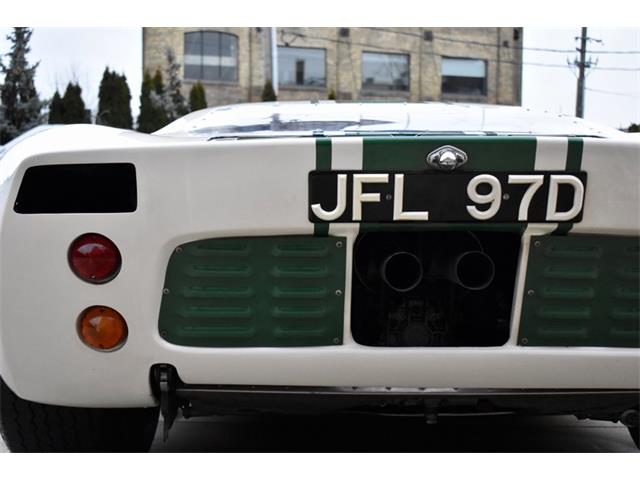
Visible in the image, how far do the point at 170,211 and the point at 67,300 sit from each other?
364 millimetres

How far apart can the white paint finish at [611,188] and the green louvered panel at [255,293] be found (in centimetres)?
66

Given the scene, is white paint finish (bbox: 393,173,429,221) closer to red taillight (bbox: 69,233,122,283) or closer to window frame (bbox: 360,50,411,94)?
red taillight (bbox: 69,233,122,283)

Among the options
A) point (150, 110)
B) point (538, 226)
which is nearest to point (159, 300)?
point (538, 226)

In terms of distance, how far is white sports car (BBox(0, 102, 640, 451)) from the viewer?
2.39 m

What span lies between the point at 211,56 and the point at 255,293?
2986 cm

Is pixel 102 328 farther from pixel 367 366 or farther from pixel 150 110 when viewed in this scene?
pixel 150 110

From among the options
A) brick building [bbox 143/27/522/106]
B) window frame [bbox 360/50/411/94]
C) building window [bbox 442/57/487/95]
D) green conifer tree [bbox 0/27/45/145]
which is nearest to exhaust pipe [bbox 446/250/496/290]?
green conifer tree [bbox 0/27/45/145]

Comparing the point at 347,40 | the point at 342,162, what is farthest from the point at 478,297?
the point at 347,40

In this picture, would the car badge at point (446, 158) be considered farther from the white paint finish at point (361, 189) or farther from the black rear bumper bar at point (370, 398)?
the black rear bumper bar at point (370, 398)

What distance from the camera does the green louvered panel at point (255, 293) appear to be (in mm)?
2447

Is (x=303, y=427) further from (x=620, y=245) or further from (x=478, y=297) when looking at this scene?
(x=620, y=245)

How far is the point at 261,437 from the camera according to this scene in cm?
351

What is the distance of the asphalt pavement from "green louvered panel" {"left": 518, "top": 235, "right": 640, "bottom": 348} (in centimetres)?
95

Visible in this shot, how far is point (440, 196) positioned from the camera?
7.85 feet
